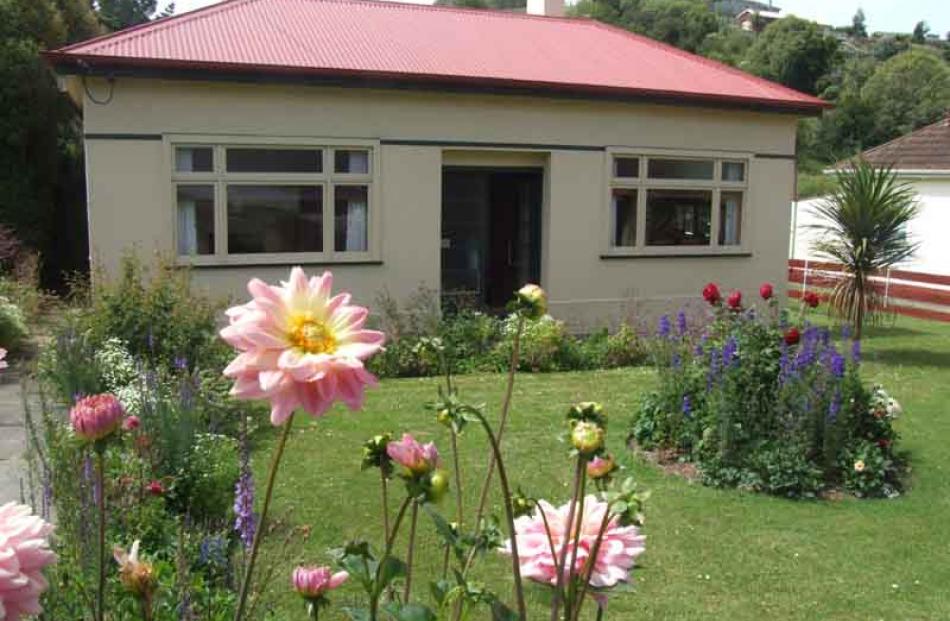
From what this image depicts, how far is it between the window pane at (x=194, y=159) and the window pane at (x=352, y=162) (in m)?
1.62

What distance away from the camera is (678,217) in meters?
14.4

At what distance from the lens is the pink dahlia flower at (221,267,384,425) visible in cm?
133

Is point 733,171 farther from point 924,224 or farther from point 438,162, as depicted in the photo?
point 924,224

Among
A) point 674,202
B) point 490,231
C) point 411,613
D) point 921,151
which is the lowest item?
point 411,613

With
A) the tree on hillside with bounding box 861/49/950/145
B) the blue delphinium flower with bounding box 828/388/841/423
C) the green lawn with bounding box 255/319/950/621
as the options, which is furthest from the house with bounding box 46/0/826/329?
the tree on hillside with bounding box 861/49/950/145

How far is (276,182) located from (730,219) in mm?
7290

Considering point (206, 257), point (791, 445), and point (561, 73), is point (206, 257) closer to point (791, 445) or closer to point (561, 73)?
point (561, 73)

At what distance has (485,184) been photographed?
14.5 meters

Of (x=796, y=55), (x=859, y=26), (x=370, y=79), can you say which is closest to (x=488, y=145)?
(x=370, y=79)

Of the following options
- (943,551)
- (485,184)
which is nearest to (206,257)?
(485,184)

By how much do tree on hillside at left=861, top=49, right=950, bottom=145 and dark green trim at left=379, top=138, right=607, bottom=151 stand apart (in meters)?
38.6

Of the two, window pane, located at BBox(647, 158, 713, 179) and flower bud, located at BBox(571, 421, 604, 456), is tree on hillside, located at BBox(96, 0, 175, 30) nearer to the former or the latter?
window pane, located at BBox(647, 158, 713, 179)

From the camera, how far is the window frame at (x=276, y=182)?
1148 centimetres

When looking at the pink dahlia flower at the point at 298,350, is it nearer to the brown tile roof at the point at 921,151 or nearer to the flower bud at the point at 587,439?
the flower bud at the point at 587,439
